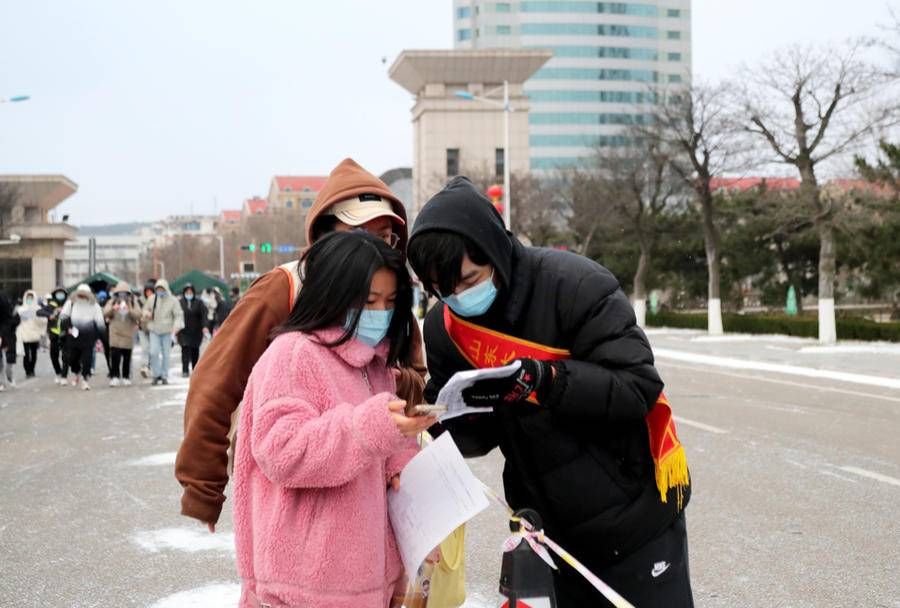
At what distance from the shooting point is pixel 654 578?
2932 millimetres

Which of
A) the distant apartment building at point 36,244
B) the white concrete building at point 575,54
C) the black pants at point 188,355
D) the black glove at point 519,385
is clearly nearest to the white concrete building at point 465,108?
the distant apartment building at point 36,244

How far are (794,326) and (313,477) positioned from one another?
29236 mm

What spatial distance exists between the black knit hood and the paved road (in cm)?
303

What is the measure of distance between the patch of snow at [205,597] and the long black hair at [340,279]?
10.2ft

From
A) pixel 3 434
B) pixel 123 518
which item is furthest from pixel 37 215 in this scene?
pixel 123 518

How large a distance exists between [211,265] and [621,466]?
12280cm

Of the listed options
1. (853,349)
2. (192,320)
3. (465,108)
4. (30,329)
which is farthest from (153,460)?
(465,108)

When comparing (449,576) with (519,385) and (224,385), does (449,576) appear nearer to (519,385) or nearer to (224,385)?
(519,385)

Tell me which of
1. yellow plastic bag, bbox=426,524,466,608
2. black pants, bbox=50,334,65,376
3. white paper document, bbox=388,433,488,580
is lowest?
black pants, bbox=50,334,65,376

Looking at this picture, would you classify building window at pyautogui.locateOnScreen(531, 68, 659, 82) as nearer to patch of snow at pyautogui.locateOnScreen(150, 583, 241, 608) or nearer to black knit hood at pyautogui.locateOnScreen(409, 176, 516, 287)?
patch of snow at pyautogui.locateOnScreen(150, 583, 241, 608)

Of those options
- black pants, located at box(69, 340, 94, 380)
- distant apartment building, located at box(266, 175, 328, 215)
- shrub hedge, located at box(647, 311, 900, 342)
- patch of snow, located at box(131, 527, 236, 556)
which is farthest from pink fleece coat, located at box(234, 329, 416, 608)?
distant apartment building, located at box(266, 175, 328, 215)

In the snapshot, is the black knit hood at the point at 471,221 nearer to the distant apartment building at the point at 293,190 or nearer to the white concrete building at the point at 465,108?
the white concrete building at the point at 465,108

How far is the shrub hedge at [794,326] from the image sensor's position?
87.6 feet

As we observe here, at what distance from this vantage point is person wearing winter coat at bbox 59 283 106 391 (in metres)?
18.4
